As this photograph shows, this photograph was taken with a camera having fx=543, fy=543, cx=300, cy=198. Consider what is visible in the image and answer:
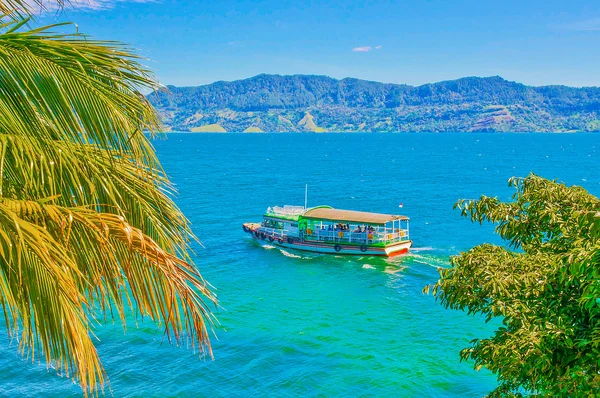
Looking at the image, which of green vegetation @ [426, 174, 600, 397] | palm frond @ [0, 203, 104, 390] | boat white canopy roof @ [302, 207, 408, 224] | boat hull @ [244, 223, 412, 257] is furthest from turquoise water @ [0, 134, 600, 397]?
green vegetation @ [426, 174, 600, 397]

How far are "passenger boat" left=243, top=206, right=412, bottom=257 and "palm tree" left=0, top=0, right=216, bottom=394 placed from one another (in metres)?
45.5

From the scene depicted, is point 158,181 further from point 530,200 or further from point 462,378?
point 462,378

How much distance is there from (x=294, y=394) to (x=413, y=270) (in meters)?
22.5

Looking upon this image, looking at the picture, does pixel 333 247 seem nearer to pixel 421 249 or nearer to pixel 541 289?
pixel 421 249

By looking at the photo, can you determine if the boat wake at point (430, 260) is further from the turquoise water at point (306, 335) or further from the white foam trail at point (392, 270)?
the white foam trail at point (392, 270)

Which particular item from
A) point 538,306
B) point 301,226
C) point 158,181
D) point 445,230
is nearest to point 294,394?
point 538,306

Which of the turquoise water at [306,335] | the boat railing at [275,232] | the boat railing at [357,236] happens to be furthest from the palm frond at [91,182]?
the boat railing at [275,232]

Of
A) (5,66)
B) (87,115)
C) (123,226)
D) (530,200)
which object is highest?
(5,66)

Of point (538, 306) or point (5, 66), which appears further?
point (538, 306)

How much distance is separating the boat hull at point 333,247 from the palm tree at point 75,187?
45.5 meters

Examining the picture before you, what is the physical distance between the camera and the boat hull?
4867cm

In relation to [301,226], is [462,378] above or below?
below

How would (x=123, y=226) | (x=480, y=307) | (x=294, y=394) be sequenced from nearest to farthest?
(x=123, y=226) < (x=480, y=307) < (x=294, y=394)

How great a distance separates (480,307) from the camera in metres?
11.3
